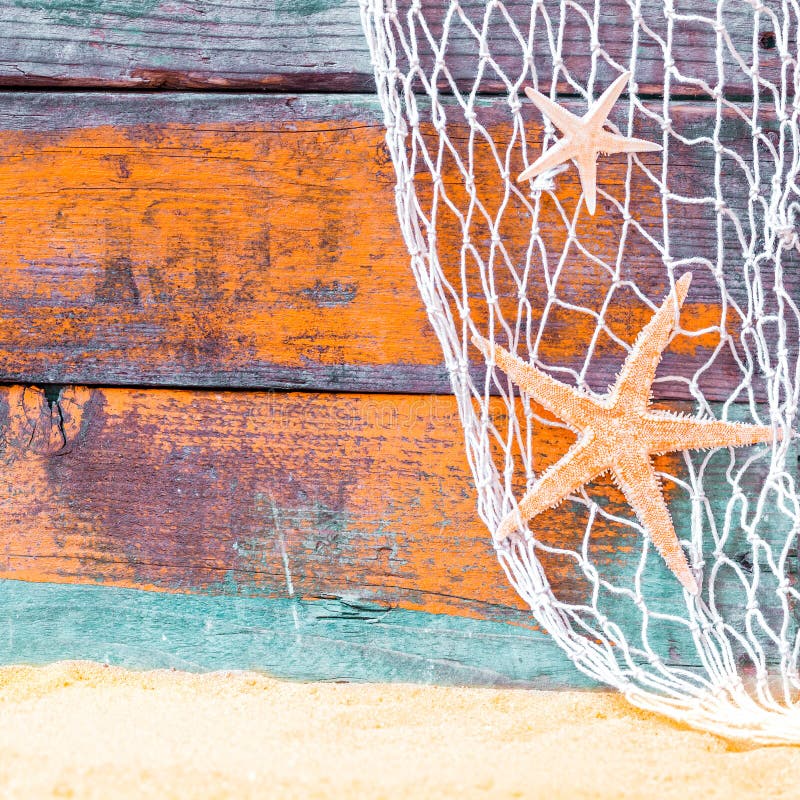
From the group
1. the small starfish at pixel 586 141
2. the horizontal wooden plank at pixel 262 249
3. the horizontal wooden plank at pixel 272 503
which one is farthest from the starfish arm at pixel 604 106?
the horizontal wooden plank at pixel 272 503

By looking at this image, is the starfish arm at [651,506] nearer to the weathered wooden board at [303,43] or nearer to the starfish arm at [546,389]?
the starfish arm at [546,389]

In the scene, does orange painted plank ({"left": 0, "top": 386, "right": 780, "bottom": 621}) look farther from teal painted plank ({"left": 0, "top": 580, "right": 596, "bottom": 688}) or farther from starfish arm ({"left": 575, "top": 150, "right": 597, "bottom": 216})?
starfish arm ({"left": 575, "top": 150, "right": 597, "bottom": 216})

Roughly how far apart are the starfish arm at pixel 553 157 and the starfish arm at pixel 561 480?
0.44 meters

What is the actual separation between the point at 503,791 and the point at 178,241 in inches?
39.8

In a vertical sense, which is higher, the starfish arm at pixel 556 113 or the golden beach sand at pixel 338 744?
the starfish arm at pixel 556 113

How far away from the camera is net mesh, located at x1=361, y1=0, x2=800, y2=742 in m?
1.25

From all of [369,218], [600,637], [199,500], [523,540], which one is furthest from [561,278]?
[199,500]

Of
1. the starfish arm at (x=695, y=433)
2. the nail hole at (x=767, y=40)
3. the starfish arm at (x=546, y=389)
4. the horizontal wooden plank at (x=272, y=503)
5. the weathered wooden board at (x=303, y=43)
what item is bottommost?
the horizontal wooden plank at (x=272, y=503)

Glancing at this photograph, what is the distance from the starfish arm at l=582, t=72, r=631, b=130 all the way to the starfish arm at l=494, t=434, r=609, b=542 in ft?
1.64

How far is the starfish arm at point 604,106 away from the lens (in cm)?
120

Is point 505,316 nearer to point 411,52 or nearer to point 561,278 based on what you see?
point 561,278

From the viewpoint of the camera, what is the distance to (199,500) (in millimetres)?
1344

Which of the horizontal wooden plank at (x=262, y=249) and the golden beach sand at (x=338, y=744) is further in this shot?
the horizontal wooden plank at (x=262, y=249)

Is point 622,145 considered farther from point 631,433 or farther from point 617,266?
point 631,433
